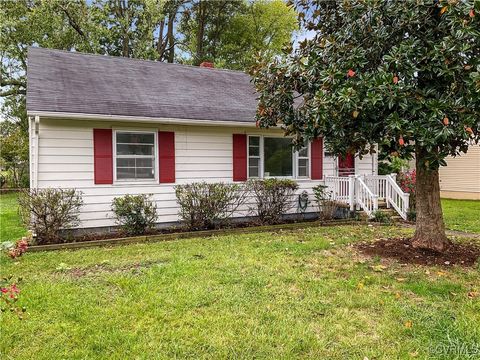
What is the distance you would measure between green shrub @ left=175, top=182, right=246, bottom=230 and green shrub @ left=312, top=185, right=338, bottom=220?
2737 mm

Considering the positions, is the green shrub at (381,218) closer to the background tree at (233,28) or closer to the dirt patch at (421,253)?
the dirt patch at (421,253)

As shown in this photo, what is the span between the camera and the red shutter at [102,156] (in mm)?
7961

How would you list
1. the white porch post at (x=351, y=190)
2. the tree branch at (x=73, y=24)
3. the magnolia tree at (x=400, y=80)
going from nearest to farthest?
1. the magnolia tree at (x=400, y=80)
2. the white porch post at (x=351, y=190)
3. the tree branch at (x=73, y=24)

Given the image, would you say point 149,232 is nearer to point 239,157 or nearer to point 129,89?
point 239,157

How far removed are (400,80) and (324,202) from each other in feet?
17.3

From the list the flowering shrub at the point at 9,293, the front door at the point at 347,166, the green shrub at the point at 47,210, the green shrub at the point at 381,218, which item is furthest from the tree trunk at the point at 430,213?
the green shrub at the point at 47,210

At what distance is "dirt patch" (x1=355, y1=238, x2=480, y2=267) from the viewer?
5.72 m

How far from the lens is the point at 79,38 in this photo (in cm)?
1980

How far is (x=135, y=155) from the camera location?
8.44 meters

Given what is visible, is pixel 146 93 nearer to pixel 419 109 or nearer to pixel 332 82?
pixel 332 82

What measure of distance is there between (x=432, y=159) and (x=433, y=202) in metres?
1.54

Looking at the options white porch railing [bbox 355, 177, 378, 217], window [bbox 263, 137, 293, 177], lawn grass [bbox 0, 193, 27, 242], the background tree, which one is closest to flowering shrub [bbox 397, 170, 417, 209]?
white porch railing [bbox 355, 177, 378, 217]

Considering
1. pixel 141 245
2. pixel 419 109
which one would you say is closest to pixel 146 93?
pixel 141 245

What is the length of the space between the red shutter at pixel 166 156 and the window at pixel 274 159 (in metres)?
2.19
